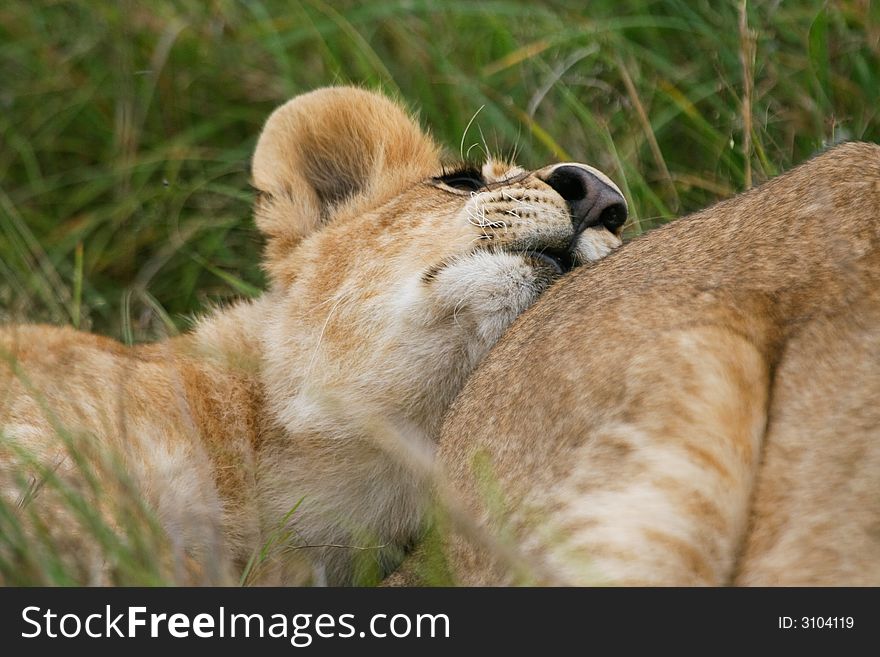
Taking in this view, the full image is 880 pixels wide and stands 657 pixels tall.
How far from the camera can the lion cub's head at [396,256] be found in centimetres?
403

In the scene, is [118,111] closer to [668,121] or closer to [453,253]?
[668,121]

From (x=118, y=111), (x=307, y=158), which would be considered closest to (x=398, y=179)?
(x=307, y=158)

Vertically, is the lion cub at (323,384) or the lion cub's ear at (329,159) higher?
the lion cub's ear at (329,159)

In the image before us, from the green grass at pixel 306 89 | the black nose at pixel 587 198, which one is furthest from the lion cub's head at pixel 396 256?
the green grass at pixel 306 89

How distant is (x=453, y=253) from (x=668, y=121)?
251cm

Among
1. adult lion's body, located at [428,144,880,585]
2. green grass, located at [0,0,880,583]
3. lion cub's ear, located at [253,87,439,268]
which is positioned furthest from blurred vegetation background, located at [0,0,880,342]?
adult lion's body, located at [428,144,880,585]

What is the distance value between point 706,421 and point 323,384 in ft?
6.19

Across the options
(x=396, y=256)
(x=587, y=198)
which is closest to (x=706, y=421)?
(x=587, y=198)

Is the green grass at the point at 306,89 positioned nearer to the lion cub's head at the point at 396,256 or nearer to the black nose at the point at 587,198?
the lion cub's head at the point at 396,256

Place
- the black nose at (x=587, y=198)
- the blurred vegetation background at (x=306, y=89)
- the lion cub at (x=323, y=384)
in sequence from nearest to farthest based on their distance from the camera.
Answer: the lion cub at (x=323, y=384), the black nose at (x=587, y=198), the blurred vegetation background at (x=306, y=89)

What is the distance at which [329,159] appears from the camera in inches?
202

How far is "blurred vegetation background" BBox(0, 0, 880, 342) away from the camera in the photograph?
5.85 metres

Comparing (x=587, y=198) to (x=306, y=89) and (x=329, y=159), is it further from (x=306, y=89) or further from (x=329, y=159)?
(x=306, y=89)
